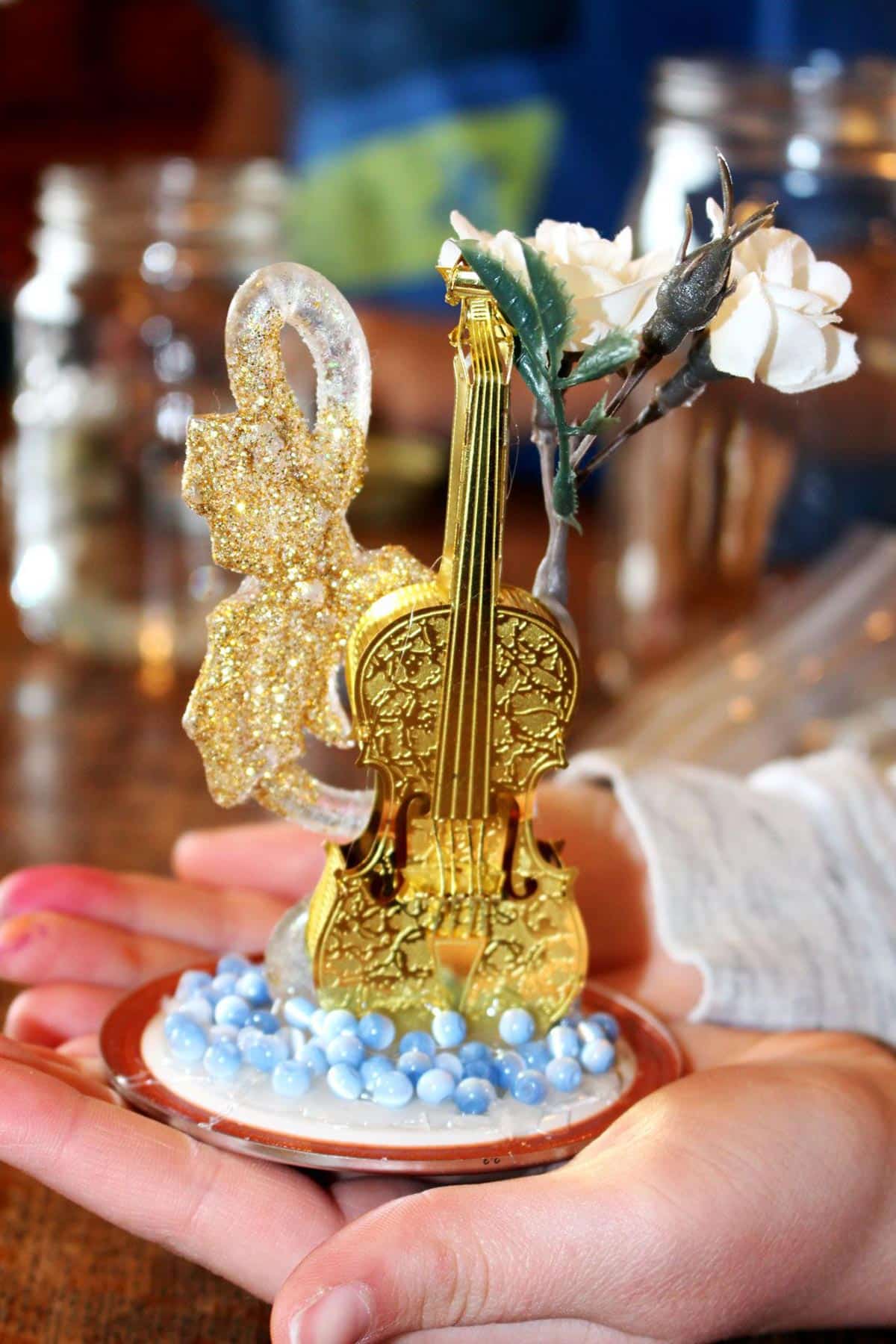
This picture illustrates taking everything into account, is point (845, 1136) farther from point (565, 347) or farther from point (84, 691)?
point (84, 691)

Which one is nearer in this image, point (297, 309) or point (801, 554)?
point (297, 309)

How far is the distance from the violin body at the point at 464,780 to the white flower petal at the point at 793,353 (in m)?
0.08

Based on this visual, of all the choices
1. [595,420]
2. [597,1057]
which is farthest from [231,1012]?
[595,420]

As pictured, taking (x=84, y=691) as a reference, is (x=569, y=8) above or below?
above

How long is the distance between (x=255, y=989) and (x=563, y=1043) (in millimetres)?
106

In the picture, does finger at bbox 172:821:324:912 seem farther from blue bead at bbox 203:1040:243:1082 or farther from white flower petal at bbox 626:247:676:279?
white flower petal at bbox 626:247:676:279

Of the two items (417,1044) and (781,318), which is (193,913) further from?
(781,318)

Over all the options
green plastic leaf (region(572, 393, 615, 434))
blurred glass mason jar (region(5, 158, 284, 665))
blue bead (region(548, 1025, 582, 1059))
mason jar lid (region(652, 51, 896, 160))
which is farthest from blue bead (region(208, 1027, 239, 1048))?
mason jar lid (region(652, 51, 896, 160))

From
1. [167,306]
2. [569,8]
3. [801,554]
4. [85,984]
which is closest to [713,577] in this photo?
[801,554]

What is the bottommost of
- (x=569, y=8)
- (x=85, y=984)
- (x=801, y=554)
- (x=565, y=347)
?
(x=85, y=984)

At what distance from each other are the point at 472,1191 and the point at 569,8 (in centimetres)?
167

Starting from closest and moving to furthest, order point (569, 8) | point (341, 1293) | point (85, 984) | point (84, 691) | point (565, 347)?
point (341, 1293)
point (565, 347)
point (85, 984)
point (84, 691)
point (569, 8)

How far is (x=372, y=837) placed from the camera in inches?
19.0

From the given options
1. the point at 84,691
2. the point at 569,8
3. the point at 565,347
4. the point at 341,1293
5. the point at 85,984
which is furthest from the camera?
the point at 569,8
